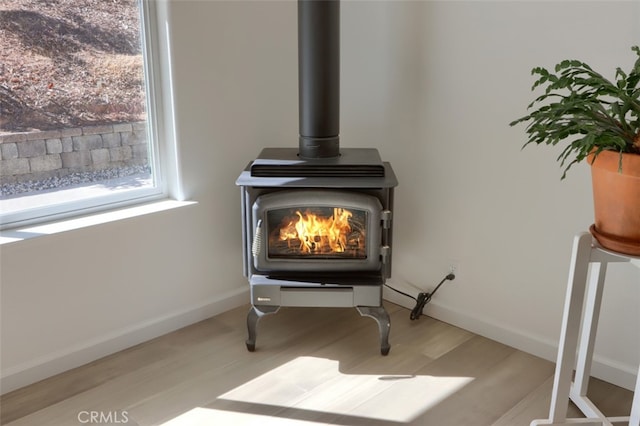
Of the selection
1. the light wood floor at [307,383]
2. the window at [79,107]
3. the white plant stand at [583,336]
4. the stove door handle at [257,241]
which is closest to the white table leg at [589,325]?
the white plant stand at [583,336]

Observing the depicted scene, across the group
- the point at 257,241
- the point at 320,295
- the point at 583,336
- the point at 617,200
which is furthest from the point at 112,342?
the point at 617,200

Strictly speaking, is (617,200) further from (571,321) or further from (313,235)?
(313,235)

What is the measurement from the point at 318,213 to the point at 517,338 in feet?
3.31

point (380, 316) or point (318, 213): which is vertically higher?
point (318, 213)

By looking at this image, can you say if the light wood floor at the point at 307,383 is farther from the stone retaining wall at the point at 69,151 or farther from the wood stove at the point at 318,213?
the stone retaining wall at the point at 69,151

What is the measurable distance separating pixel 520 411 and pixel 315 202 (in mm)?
1078

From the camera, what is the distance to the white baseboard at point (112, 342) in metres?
2.33

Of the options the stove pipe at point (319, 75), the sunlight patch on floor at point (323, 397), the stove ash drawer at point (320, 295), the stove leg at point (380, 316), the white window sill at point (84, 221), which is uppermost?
the stove pipe at point (319, 75)

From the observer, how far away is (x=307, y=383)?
94.0 inches

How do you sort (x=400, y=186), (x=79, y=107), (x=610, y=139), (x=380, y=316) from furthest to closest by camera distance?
(x=400, y=186)
(x=380, y=316)
(x=79, y=107)
(x=610, y=139)

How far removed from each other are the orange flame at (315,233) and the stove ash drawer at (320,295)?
163 millimetres

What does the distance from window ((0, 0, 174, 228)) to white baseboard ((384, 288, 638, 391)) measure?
4.41 feet

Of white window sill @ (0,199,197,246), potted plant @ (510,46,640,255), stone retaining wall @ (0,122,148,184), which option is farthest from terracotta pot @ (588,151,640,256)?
stone retaining wall @ (0,122,148,184)

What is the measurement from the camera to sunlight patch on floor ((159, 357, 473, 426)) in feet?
7.16
